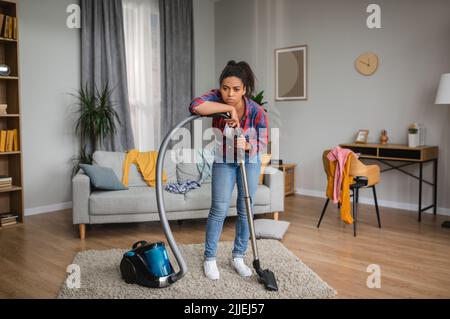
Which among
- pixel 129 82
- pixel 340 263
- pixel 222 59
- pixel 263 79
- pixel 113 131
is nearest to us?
pixel 340 263

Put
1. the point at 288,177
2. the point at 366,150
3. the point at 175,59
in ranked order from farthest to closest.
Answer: the point at 175,59 → the point at 288,177 → the point at 366,150

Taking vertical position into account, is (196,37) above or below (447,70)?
above

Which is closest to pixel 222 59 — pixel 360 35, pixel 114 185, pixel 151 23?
pixel 151 23

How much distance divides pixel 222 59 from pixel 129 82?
1.53 m

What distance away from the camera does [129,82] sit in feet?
17.9

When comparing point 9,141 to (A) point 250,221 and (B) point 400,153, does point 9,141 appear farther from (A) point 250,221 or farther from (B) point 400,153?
(B) point 400,153

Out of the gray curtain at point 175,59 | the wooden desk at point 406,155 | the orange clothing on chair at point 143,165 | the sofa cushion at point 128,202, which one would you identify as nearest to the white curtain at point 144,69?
the gray curtain at point 175,59

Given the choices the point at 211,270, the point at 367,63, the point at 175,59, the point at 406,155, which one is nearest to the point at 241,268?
the point at 211,270

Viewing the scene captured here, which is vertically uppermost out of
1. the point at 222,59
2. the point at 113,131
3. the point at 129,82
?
the point at 222,59

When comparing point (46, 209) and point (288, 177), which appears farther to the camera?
point (288, 177)

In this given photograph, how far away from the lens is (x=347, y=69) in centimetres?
517

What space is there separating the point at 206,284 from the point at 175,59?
152 inches

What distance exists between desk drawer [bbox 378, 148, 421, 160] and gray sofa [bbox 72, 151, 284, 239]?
1.14 m
